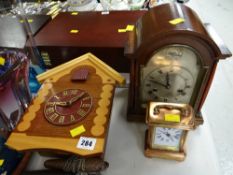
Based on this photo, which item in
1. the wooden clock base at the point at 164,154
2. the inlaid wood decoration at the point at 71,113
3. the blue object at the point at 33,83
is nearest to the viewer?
the inlaid wood decoration at the point at 71,113

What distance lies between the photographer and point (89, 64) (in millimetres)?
800

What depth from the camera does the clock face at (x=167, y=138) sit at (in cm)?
59

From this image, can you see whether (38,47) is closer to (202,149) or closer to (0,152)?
(0,152)

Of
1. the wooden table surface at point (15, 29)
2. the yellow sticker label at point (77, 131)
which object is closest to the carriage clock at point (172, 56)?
the yellow sticker label at point (77, 131)

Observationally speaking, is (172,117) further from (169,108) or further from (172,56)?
(172,56)

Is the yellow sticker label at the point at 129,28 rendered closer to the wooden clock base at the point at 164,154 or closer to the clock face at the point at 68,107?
the clock face at the point at 68,107

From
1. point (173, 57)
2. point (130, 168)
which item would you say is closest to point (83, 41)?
point (173, 57)

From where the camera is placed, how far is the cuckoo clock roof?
726 mm

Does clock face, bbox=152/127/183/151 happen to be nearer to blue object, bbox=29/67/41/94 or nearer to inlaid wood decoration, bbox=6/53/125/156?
inlaid wood decoration, bbox=6/53/125/156

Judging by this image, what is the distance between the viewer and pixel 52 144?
528 mm

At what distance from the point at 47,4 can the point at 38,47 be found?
934 mm

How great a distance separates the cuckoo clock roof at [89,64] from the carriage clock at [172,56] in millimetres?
79

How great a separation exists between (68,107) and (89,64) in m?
0.24

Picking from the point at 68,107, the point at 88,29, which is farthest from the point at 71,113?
the point at 88,29
